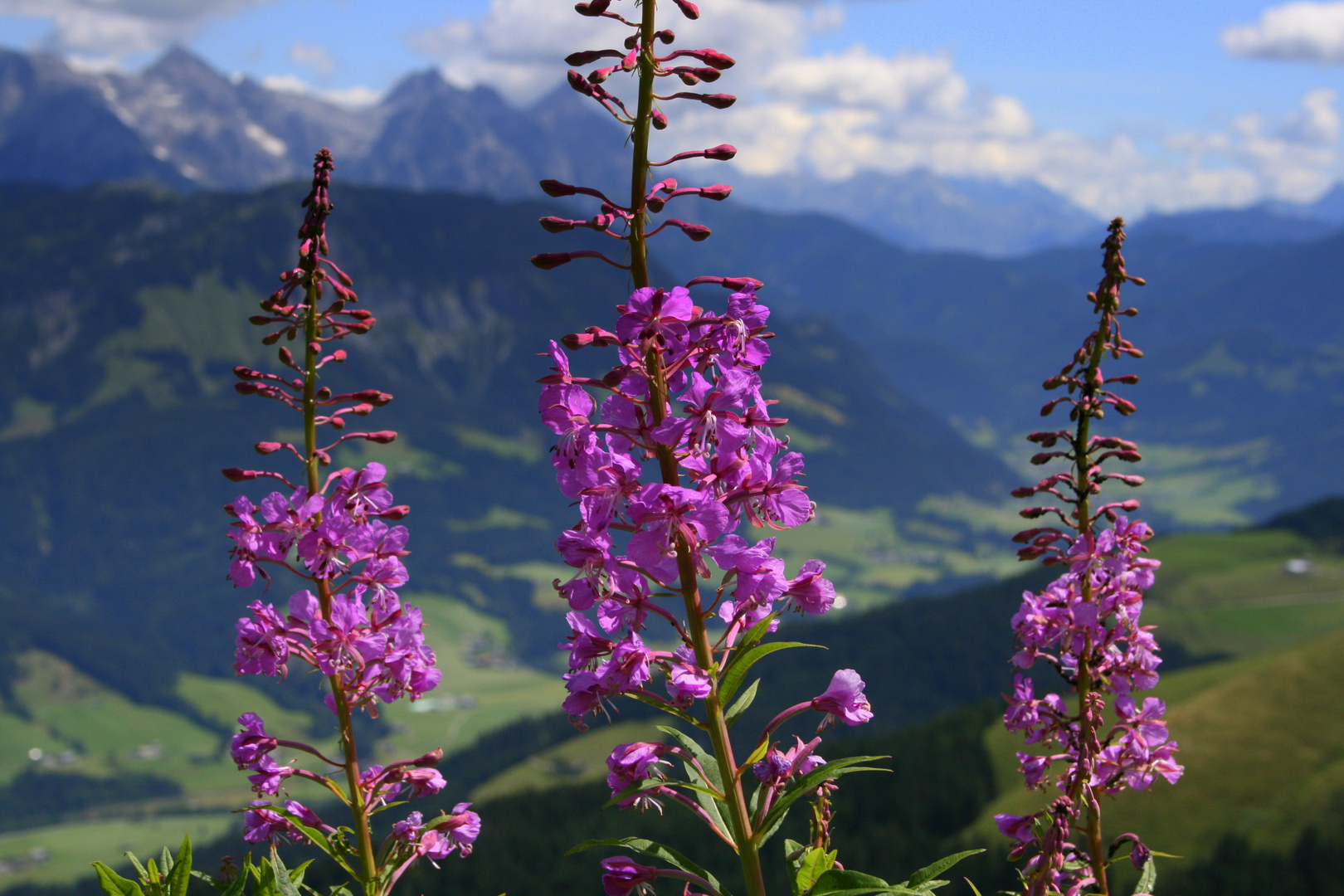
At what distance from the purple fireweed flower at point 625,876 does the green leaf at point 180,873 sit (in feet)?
7.54

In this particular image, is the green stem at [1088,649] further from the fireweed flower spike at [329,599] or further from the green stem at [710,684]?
the fireweed flower spike at [329,599]

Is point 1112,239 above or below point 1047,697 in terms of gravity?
above

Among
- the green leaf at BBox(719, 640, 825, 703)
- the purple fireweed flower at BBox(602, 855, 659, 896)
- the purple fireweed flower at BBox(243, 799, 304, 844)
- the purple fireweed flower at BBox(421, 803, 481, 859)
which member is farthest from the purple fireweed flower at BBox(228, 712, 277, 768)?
the green leaf at BBox(719, 640, 825, 703)

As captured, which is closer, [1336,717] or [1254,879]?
[1254,879]

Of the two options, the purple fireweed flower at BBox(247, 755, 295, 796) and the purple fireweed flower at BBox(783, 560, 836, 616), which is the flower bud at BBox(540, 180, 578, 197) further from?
the purple fireweed flower at BBox(247, 755, 295, 796)

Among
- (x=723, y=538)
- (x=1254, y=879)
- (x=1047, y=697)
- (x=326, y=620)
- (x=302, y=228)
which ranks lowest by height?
(x=1254, y=879)

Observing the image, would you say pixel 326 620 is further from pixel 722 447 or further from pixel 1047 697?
pixel 1047 697

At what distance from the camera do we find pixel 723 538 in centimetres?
630

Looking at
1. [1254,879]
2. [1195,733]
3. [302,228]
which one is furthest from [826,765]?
[1195,733]

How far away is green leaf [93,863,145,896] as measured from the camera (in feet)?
21.5

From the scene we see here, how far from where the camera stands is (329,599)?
323 inches

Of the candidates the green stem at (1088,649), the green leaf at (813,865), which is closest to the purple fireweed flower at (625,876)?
the green leaf at (813,865)

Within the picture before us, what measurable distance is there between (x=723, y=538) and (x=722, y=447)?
1.61ft

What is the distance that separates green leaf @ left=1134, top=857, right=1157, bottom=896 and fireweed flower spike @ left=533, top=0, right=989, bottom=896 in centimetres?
225
